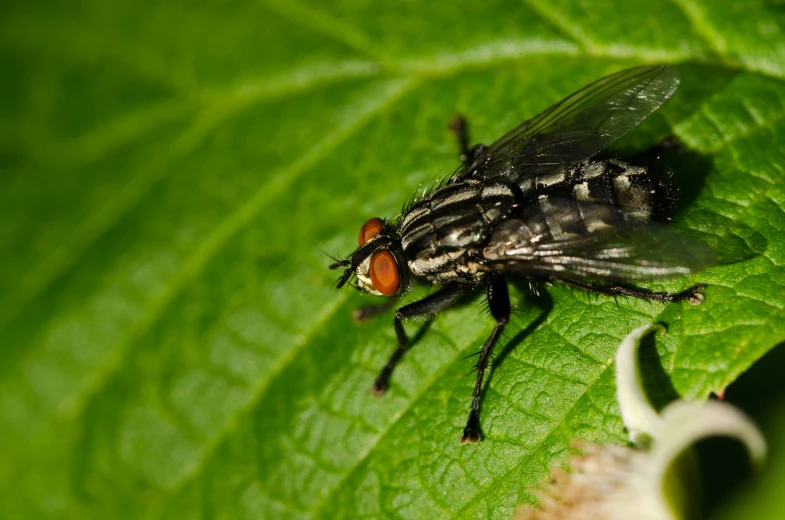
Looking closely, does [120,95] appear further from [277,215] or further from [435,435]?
[435,435]

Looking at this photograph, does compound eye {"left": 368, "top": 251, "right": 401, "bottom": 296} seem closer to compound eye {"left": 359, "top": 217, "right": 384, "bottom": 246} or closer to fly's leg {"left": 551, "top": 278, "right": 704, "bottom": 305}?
compound eye {"left": 359, "top": 217, "right": 384, "bottom": 246}

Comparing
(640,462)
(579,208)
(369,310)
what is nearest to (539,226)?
(579,208)

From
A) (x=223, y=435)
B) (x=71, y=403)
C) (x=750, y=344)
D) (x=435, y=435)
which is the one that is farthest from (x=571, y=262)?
(x=71, y=403)

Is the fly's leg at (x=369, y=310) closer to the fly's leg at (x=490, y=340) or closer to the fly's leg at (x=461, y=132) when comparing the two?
the fly's leg at (x=490, y=340)

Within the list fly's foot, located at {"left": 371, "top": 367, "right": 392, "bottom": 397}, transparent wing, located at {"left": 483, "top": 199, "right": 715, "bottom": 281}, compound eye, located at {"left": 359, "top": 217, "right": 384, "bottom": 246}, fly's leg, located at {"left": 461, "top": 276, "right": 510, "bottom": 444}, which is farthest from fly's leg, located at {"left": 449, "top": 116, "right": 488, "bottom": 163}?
fly's foot, located at {"left": 371, "top": 367, "right": 392, "bottom": 397}

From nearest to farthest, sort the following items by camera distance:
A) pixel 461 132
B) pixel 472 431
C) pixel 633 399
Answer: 1. pixel 633 399
2. pixel 472 431
3. pixel 461 132

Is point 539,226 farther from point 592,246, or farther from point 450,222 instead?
point 450,222
